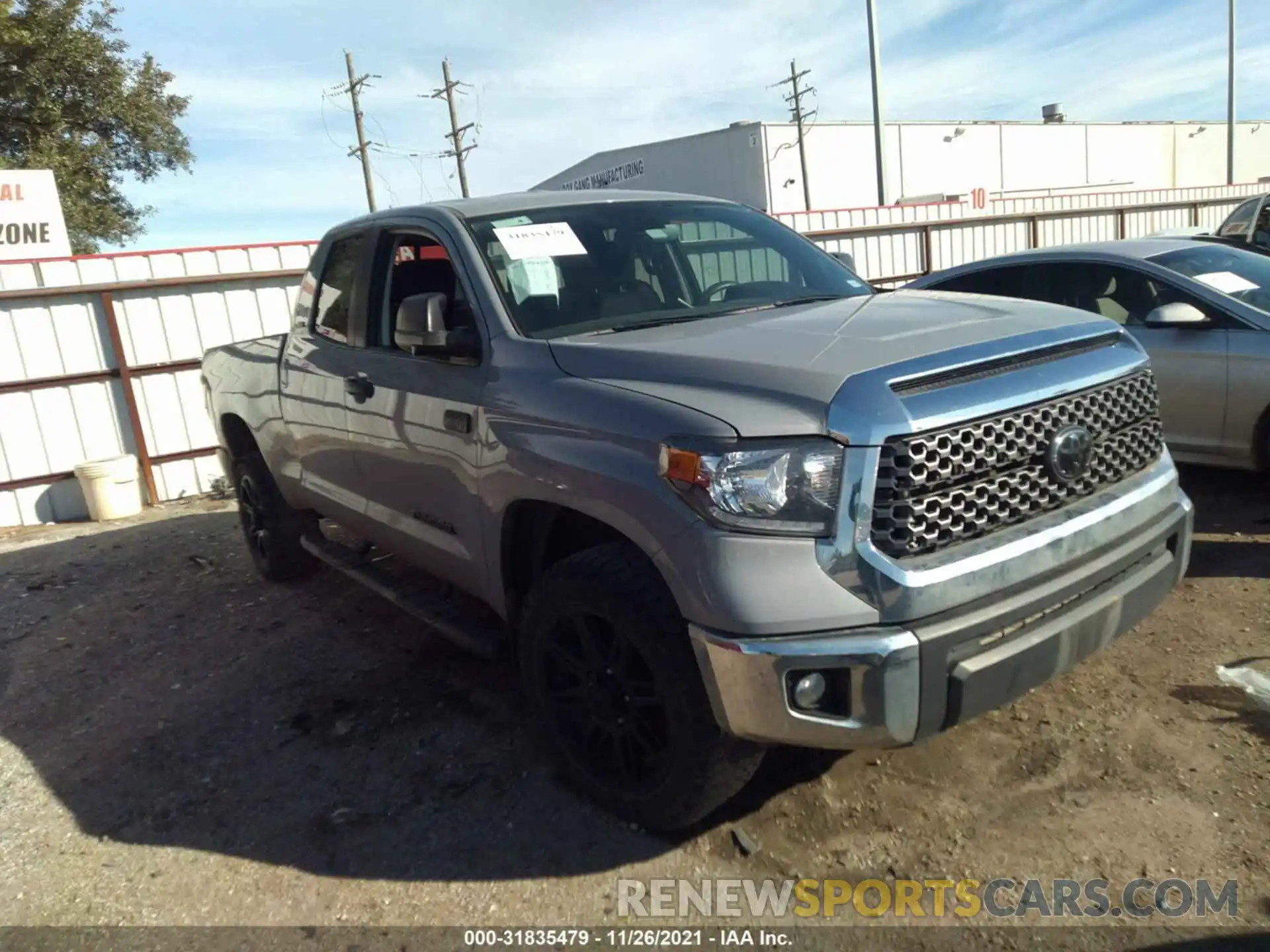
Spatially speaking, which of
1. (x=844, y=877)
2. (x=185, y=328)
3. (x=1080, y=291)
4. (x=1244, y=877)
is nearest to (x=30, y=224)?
(x=185, y=328)

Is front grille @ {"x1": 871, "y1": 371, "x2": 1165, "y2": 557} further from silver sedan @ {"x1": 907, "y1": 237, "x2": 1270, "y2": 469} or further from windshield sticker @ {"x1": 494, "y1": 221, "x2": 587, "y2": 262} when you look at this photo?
silver sedan @ {"x1": 907, "y1": 237, "x2": 1270, "y2": 469}

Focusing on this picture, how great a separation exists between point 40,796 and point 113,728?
52 cm

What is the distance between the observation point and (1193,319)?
5.27 m

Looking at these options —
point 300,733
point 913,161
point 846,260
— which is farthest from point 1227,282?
point 913,161

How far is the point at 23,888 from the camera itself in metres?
3.03

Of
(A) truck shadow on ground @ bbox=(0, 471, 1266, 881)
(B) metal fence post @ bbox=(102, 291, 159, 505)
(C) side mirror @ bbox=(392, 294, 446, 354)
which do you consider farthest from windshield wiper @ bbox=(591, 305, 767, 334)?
(B) metal fence post @ bbox=(102, 291, 159, 505)

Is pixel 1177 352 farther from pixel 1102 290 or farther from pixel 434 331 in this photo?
pixel 434 331

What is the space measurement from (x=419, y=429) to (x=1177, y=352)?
434 cm

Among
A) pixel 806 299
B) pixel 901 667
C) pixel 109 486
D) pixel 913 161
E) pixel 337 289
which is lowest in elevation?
pixel 109 486

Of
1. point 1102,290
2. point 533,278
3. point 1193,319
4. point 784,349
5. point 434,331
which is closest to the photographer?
point 784,349

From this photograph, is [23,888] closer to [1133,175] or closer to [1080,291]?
[1080,291]

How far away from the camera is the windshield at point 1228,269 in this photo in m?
5.44

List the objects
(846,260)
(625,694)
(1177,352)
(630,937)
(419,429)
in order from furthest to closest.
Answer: (1177,352), (846,260), (419,429), (625,694), (630,937)

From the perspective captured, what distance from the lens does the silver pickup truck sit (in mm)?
2326
